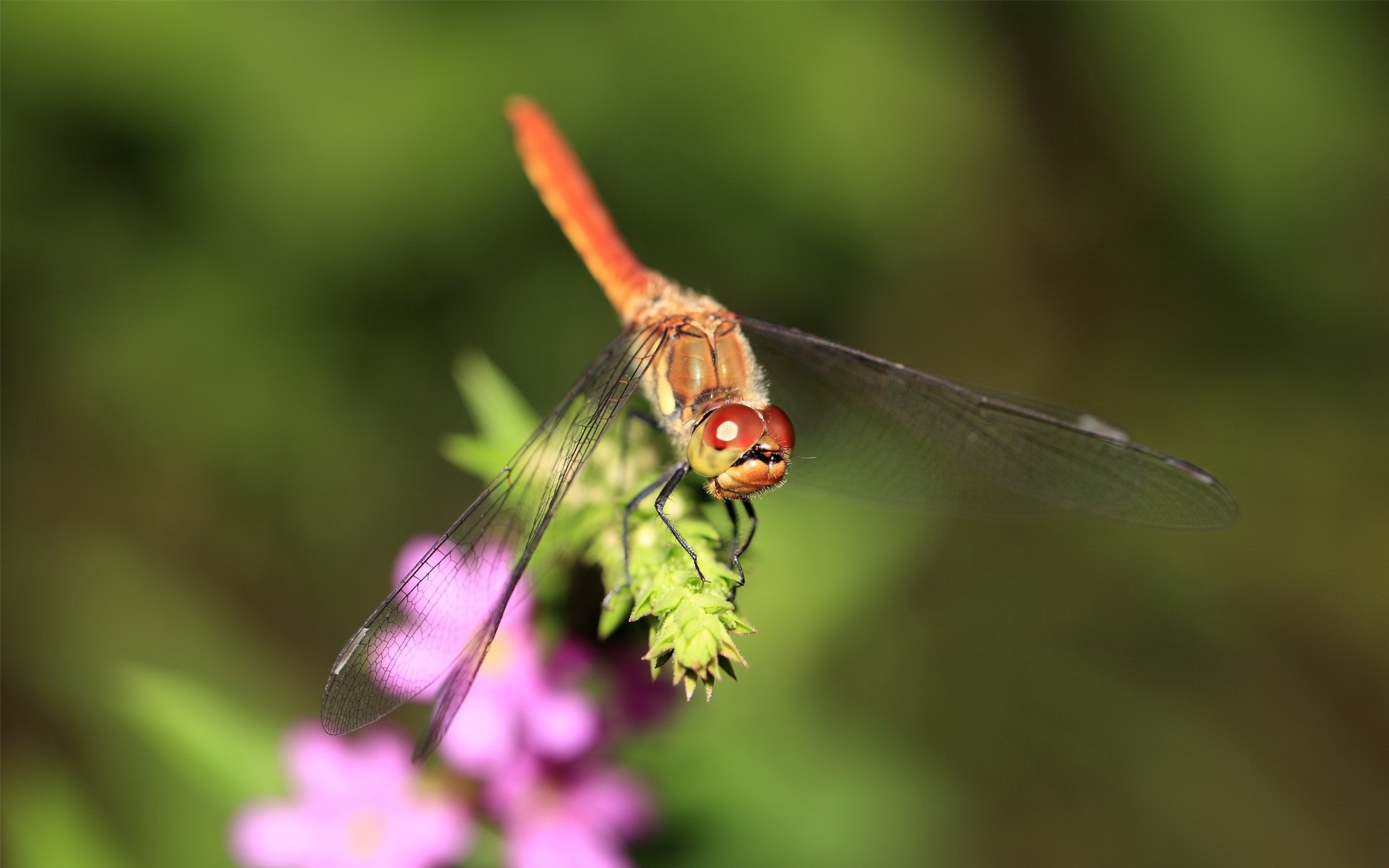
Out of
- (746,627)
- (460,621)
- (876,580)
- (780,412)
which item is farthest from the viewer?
(876,580)

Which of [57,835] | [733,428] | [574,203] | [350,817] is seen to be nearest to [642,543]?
[733,428]

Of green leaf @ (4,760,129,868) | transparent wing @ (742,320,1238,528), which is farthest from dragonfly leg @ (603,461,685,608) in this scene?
green leaf @ (4,760,129,868)

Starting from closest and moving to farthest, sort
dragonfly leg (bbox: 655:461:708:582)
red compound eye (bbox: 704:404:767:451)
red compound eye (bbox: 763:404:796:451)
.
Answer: dragonfly leg (bbox: 655:461:708:582) < red compound eye (bbox: 704:404:767:451) < red compound eye (bbox: 763:404:796:451)

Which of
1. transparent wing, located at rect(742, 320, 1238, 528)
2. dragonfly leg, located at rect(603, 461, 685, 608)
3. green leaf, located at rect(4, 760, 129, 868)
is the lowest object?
green leaf, located at rect(4, 760, 129, 868)

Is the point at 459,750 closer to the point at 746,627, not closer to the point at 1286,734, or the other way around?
the point at 746,627

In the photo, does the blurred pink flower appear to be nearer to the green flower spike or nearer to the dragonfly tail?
the green flower spike

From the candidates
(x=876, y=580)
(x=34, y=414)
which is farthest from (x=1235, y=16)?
(x=34, y=414)

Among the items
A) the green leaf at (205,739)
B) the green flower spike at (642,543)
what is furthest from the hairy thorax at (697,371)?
the green leaf at (205,739)
